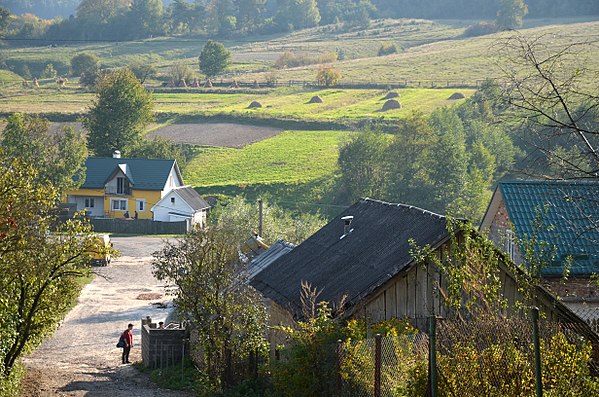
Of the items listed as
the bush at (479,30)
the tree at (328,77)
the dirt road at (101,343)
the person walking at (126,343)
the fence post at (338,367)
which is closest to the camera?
the fence post at (338,367)

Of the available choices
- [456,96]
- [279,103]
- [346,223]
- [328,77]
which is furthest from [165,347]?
[328,77]

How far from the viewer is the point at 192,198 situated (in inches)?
2739

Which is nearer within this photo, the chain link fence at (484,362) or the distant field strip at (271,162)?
the chain link fence at (484,362)

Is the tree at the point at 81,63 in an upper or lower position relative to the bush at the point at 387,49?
lower

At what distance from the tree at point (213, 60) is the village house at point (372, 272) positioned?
116167 millimetres

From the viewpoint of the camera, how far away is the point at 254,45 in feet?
636

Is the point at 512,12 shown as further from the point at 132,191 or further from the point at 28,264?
the point at 28,264

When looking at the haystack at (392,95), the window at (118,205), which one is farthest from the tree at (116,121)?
the haystack at (392,95)

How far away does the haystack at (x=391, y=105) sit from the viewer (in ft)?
326

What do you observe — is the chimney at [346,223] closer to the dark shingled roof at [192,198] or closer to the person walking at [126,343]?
the person walking at [126,343]

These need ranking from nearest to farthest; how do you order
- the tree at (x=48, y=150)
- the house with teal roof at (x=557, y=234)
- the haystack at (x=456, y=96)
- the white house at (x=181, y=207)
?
the house with teal roof at (x=557, y=234) < the tree at (x=48, y=150) < the white house at (x=181, y=207) < the haystack at (x=456, y=96)

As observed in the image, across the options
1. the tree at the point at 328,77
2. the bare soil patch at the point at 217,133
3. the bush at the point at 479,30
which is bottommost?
the bare soil patch at the point at 217,133

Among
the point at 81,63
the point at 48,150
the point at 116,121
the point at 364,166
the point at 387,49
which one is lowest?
the point at 364,166

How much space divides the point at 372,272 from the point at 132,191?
5452 cm
